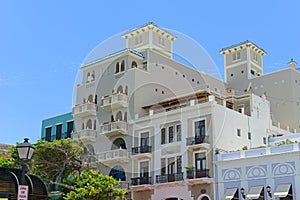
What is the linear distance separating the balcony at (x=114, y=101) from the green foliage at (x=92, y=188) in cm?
976

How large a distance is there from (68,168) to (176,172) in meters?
8.47

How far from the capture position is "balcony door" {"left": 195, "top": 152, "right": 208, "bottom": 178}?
3425cm

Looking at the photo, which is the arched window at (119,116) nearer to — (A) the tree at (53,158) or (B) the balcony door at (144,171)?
(B) the balcony door at (144,171)

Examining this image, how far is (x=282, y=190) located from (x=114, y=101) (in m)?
16.2

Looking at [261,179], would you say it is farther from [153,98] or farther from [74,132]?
[74,132]

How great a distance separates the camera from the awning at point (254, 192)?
3117 cm

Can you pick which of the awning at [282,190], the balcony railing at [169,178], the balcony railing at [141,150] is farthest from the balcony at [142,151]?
the awning at [282,190]

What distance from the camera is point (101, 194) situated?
29.8 metres

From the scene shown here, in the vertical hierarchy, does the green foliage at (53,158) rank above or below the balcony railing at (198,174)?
above

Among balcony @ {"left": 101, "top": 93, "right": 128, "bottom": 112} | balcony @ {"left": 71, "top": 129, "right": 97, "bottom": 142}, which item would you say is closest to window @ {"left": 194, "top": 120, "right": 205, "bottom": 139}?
balcony @ {"left": 101, "top": 93, "right": 128, "bottom": 112}

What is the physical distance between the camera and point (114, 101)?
40562mm

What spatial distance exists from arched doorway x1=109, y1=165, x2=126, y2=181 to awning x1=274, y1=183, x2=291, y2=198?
13.2m

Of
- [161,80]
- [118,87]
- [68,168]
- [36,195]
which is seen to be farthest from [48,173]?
[36,195]

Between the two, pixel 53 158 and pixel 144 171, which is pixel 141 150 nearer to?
pixel 144 171
